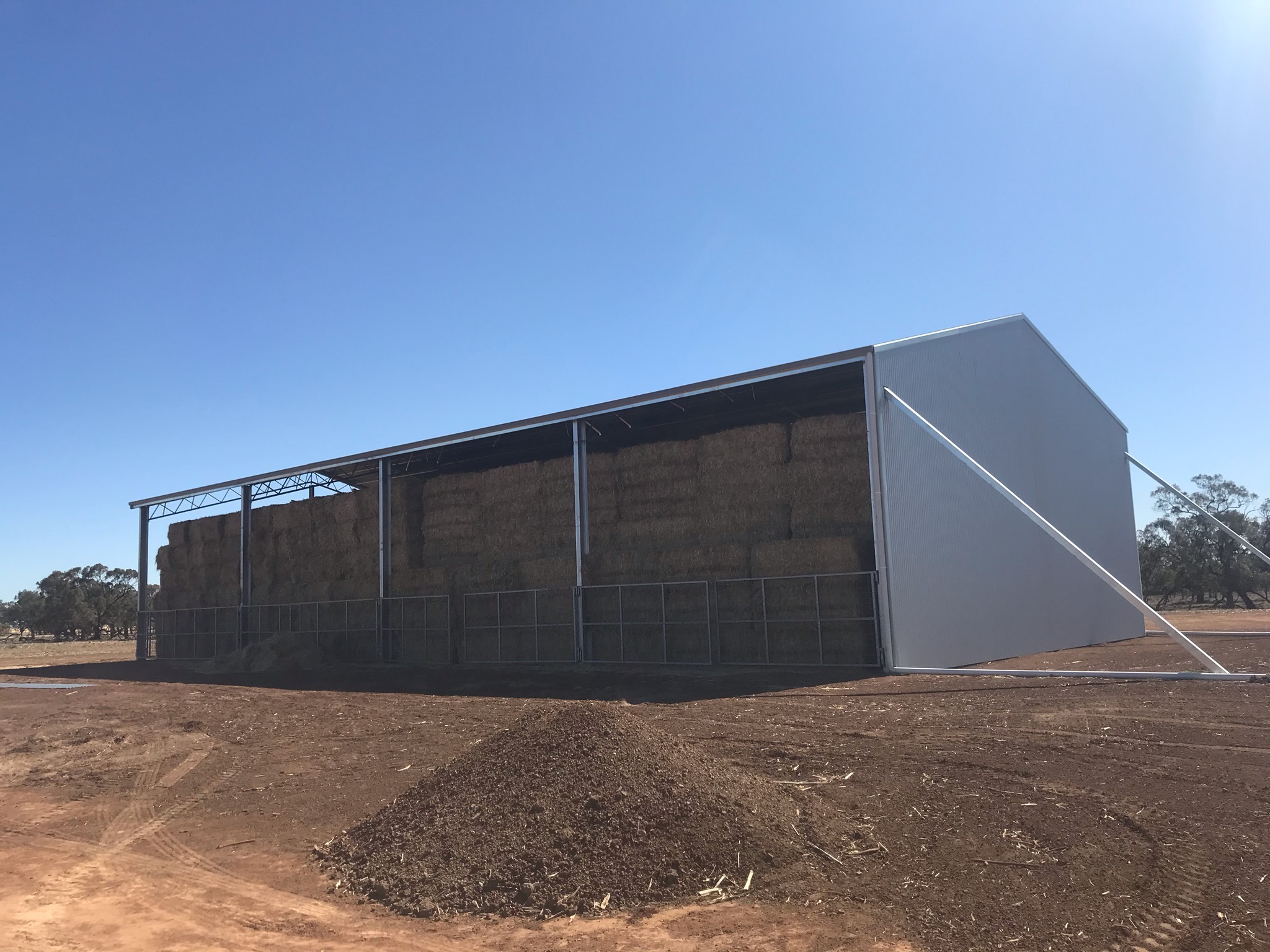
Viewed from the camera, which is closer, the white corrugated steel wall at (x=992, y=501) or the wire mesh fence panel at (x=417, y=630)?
the white corrugated steel wall at (x=992, y=501)

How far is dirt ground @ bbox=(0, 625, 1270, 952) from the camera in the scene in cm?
489

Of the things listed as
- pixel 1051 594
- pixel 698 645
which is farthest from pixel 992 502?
pixel 698 645

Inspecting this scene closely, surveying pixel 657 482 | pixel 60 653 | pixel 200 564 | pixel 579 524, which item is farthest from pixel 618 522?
pixel 60 653

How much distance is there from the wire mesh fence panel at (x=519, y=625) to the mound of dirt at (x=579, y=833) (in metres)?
14.5

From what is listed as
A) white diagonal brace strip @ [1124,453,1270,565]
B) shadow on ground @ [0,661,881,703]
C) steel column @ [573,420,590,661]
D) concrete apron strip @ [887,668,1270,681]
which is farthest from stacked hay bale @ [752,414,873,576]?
white diagonal brace strip @ [1124,453,1270,565]

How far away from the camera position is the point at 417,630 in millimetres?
24625

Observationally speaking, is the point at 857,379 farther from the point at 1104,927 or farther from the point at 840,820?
the point at 1104,927

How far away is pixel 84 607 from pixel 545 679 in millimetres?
60542

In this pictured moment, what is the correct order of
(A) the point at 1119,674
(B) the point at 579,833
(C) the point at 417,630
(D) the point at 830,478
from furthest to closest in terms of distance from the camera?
(C) the point at 417,630 < (D) the point at 830,478 < (A) the point at 1119,674 < (B) the point at 579,833

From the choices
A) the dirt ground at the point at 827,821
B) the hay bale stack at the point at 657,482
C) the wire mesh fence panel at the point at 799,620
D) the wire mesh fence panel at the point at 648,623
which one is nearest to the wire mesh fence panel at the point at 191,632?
the wire mesh fence panel at the point at 648,623

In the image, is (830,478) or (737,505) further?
(737,505)

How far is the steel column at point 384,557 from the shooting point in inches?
1001

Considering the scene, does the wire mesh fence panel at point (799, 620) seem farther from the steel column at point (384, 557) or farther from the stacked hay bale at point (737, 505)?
the steel column at point (384, 557)

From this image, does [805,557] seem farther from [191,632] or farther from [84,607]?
[84,607]
